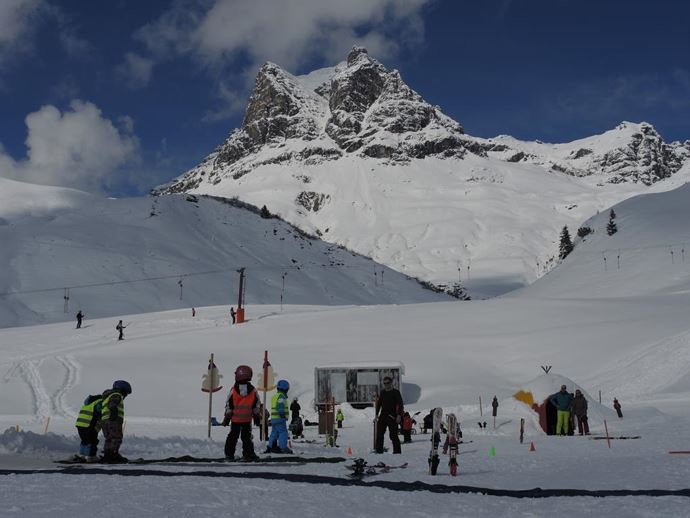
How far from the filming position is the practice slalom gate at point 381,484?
7.34 metres

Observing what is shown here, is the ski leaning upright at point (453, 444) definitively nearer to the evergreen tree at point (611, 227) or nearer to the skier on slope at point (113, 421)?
the skier on slope at point (113, 421)

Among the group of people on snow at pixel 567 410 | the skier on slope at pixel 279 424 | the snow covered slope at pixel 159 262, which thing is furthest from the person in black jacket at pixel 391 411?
the snow covered slope at pixel 159 262

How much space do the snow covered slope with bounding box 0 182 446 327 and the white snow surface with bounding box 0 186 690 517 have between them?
798 inches

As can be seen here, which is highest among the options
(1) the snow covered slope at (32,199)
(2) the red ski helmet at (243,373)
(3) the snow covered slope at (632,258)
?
(1) the snow covered slope at (32,199)

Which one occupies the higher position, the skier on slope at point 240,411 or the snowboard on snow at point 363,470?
the skier on slope at point 240,411

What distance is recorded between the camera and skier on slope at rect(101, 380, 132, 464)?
10.5m

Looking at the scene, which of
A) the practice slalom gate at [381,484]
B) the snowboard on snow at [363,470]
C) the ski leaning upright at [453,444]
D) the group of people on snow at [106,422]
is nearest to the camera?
the practice slalom gate at [381,484]

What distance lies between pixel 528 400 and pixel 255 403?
15.6 meters

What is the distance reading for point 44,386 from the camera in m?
33.9

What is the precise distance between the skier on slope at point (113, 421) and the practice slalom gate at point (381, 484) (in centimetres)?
120

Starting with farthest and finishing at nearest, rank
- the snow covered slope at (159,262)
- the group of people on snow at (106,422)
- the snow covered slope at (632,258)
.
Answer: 1. the snow covered slope at (632,258)
2. the snow covered slope at (159,262)
3. the group of people on snow at (106,422)

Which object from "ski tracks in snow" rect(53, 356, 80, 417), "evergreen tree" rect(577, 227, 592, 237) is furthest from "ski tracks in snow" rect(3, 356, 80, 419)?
"evergreen tree" rect(577, 227, 592, 237)

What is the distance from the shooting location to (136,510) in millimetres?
6008

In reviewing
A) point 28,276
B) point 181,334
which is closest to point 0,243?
point 28,276
